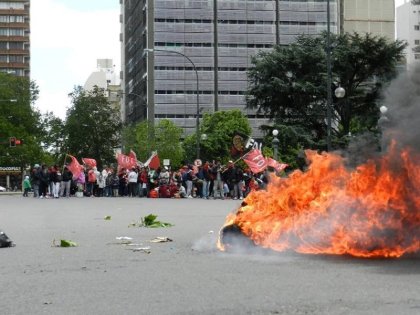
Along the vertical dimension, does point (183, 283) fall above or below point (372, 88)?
below

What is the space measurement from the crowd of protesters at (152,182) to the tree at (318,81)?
11231mm

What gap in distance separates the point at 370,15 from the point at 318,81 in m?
81.0

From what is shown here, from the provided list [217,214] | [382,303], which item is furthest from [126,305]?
[217,214]

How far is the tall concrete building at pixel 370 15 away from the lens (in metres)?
124

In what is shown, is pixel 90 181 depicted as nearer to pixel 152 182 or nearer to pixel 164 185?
pixel 152 182

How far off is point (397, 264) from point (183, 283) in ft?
9.34

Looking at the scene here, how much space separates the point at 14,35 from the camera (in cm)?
14375

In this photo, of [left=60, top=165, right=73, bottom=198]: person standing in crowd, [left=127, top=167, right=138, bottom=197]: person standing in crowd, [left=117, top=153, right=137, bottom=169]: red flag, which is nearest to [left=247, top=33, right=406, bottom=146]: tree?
[left=117, top=153, right=137, bottom=169]: red flag

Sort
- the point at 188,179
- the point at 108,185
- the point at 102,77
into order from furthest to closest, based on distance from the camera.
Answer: the point at 102,77 < the point at 108,185 < the point at 188,179

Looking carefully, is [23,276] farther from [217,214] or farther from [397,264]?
[217,214]

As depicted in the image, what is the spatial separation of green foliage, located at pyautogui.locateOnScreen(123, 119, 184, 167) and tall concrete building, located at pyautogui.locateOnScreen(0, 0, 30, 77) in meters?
68.6

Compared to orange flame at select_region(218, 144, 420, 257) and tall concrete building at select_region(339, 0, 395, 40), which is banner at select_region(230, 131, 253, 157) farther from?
tall concrete building at select_region(339, 0, 395, 40)

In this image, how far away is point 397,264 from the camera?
9.12 metres

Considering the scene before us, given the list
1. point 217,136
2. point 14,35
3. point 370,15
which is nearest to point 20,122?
point 217,136
